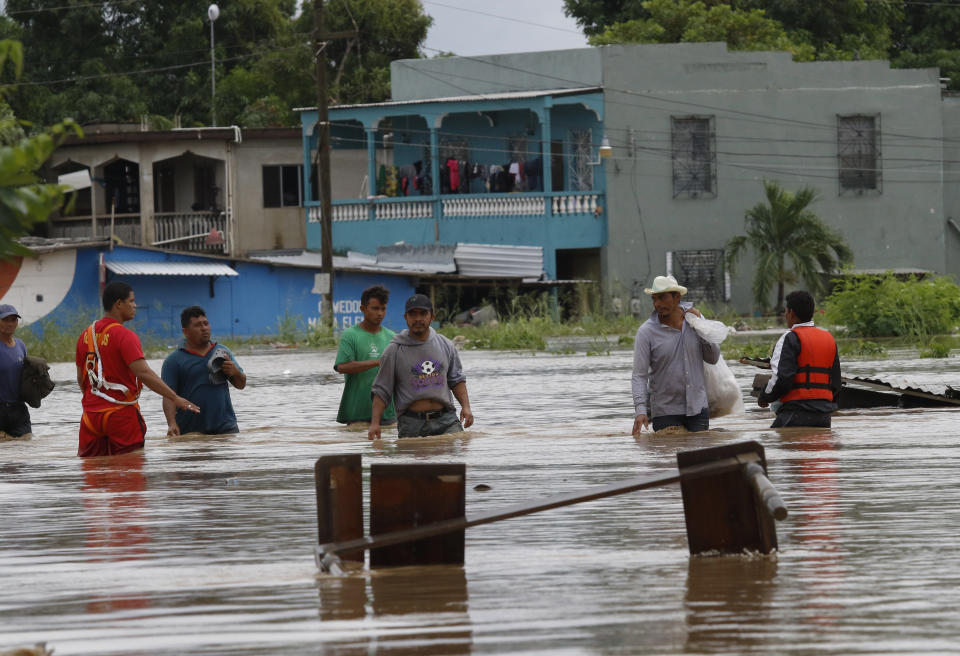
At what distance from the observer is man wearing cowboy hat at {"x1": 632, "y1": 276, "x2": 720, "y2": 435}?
10.9 m

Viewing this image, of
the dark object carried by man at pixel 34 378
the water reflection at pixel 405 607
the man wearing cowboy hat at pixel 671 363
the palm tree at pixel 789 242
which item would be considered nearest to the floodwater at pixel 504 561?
the water reflection at pixel 405 607

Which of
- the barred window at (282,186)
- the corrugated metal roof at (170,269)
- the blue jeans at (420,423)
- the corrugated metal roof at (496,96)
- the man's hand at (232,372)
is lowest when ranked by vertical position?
the blue jeans at (420,423)

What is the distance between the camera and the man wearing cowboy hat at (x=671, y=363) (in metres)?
10.9

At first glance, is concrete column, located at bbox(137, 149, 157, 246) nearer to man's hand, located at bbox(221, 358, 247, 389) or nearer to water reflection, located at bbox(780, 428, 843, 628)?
man's hand, located at bbox(221, 358, 247, 389)

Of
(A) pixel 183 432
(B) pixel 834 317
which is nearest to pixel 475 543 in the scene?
(A) pixel 183 432

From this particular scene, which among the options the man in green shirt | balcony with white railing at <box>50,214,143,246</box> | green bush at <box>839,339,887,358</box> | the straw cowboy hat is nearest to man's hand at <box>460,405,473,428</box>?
the man in green shirt

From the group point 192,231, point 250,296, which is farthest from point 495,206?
point 192,231

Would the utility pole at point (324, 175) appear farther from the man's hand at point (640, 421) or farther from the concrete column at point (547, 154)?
the man's hand at point (640, 421)

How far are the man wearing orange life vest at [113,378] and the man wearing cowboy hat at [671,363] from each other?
321 cm

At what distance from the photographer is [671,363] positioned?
10.9m

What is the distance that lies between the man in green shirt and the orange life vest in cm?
306

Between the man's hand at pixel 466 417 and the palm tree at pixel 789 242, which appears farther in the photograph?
the palm tree at pixel 789 242

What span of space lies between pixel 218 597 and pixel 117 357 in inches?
188

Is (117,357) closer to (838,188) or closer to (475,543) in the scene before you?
(475,543)
